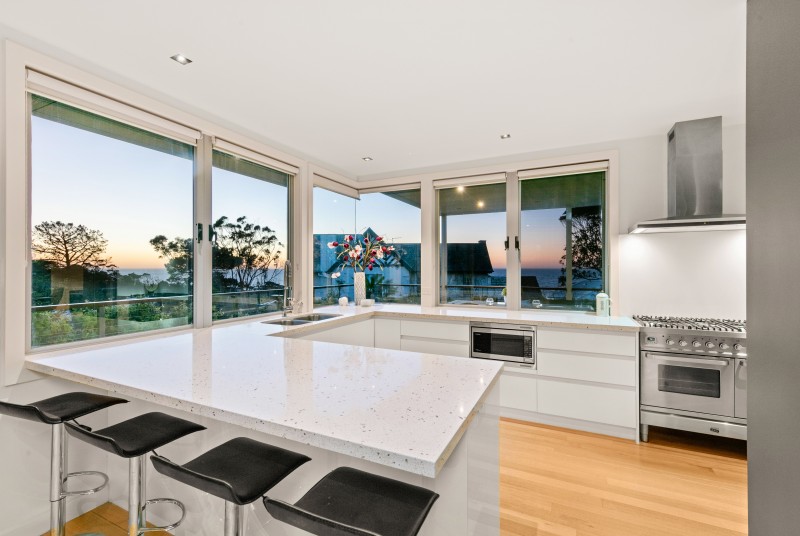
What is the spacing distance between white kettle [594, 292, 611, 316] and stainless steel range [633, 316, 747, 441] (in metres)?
0.43

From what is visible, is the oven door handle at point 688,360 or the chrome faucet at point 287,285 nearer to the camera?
the oven door handle at point 688,360

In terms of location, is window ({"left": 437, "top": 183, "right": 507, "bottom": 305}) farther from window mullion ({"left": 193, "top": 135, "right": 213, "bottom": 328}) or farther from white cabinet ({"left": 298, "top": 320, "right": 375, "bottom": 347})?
window mullion ({"left": 193, "top": 135, "right": 213, "bottom": 328})

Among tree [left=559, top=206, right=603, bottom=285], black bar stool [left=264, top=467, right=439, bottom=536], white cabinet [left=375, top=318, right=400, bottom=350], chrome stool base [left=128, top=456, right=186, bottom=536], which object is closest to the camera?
black bar stool [left=264, top=467, right=439, bottom=536]

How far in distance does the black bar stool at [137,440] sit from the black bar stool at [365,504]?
66cm

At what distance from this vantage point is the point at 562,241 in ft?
12.0

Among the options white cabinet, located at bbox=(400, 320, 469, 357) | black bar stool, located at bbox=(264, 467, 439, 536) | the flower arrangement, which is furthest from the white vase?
black bar stool, located at bbox=(264, 467, 439, 536)

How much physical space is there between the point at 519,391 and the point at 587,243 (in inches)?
63.1

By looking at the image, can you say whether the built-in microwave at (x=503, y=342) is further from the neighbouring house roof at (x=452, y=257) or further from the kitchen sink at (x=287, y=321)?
the kitchen sink at (x=287, y=321)

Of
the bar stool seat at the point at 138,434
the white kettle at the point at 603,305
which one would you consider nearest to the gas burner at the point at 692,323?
the white kettle at the point at 603,305

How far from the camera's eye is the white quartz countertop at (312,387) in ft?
3.16

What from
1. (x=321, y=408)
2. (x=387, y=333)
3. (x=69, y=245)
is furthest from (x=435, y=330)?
(x=69, y=245)

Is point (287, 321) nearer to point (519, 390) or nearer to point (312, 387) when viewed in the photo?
point (312, 387)

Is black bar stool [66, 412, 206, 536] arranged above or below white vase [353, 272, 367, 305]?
below

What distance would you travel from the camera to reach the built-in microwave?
10.5 ft
